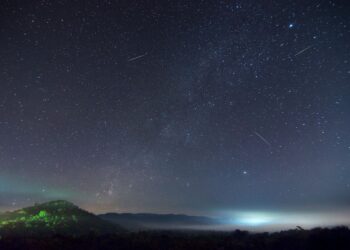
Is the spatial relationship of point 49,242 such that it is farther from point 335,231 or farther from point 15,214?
point 15,214

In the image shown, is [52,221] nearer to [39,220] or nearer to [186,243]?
[39,220]

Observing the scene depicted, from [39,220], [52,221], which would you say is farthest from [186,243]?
[39,220]

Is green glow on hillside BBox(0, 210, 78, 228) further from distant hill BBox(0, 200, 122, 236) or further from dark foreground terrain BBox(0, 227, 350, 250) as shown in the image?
dark foreground terrain BBox(0, 227, 350, 250)

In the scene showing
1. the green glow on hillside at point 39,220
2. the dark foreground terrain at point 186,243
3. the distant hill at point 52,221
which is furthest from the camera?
the green glow on hillside at point 39,220

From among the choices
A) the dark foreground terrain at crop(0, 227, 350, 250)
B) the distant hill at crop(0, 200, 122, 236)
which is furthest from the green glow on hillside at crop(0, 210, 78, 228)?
the dark foreground terrain at crop(0, 227, 350, 250)

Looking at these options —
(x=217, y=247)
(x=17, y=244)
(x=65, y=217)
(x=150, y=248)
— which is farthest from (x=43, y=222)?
(x=217, y=247)

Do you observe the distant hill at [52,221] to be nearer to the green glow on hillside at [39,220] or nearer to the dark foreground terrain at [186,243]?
the green glow on hillside at [39,220]

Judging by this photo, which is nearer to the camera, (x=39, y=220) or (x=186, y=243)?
(x=186, y=243)

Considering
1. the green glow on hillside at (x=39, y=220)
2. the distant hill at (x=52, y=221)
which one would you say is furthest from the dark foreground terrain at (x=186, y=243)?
the green glow on hillside at (x=39, y=220)
